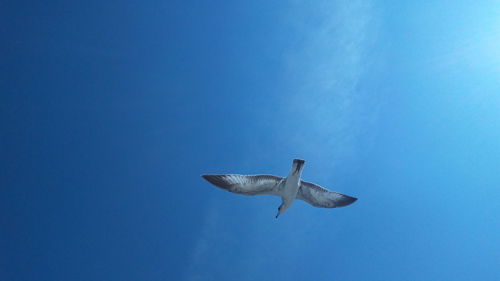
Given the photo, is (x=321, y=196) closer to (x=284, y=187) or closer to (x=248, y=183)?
(x=284, y=187)

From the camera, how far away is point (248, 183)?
14703 millimetres

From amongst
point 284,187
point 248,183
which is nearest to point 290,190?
point 284,187

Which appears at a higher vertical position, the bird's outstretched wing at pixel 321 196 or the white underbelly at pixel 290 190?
the bird's outstretched wing at pixel 321 196

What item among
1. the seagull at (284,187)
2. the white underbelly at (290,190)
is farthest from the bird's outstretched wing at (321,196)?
the white underbelly at (290,190)

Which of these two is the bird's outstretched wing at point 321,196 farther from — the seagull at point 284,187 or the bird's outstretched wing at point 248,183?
the bird's outstretched wing at point 248,183

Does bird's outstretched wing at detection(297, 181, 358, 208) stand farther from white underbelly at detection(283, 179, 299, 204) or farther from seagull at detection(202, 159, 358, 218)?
white underbelly at detection(283, 179, 299, 204)

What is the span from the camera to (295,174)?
14523 millimetres

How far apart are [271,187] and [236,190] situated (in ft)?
4.92

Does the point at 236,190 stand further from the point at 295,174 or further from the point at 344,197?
the point at 344,197

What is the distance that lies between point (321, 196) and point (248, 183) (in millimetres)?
3455

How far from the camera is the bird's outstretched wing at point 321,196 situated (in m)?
15.8

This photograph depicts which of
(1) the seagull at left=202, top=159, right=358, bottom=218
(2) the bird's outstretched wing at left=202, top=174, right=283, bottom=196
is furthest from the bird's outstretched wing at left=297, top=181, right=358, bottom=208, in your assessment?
(2) the bird's outstretched wing at left=202, top=174, right=283, bottom=196

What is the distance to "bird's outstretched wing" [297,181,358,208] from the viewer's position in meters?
15.8

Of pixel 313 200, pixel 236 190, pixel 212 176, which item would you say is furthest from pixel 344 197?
pixel 212 176
